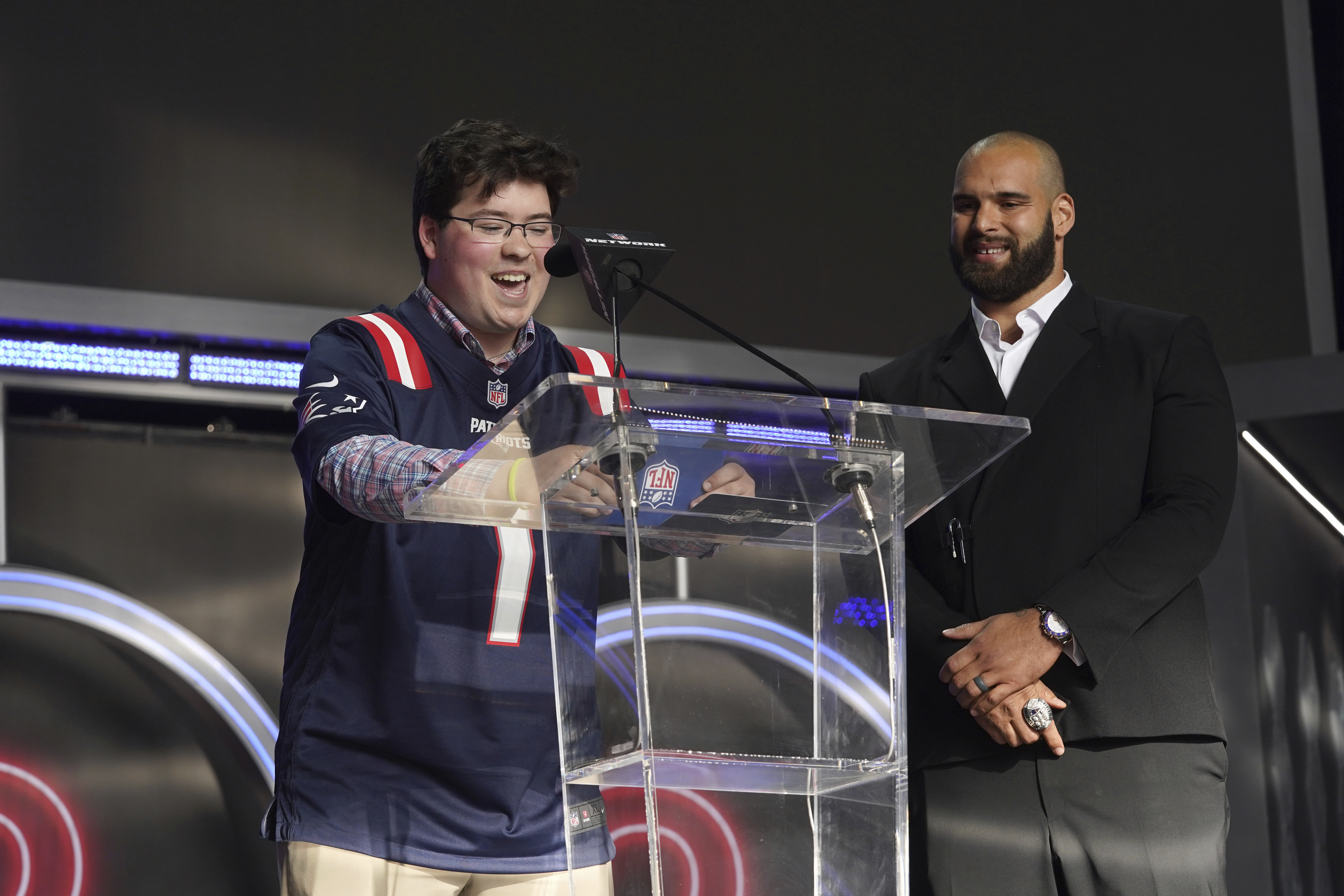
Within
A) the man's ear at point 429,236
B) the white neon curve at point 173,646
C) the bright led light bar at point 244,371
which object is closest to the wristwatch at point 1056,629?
the man's ear at point 429,236

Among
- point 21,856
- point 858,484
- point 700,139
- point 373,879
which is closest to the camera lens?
point 858,484

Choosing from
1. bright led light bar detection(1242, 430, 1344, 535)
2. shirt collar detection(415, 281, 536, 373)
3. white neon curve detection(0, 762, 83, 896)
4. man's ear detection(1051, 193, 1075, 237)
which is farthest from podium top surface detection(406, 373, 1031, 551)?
bright led light bar detection(1242, 430, 1344, 535)

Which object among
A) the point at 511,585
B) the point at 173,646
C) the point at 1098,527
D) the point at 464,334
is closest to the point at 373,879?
the point at 511,585

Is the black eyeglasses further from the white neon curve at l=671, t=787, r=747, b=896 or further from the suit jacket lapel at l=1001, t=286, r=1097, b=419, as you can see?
the white neon curve at l=671, t=787, r=747, b=896

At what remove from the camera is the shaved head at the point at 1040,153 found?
99.6 inches

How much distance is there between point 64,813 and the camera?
3156mm

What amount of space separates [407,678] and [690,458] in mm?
620

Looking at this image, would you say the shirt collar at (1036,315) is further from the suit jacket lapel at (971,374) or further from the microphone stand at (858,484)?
the microphone stand at (858,484)

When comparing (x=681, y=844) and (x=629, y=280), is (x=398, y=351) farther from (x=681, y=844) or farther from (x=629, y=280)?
(x=681, y=844)

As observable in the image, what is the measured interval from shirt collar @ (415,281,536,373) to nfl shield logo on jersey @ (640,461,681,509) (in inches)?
27.1

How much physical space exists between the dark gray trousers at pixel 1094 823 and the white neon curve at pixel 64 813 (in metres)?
2.01

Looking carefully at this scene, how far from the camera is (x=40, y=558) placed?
328cm

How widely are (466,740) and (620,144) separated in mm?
2402

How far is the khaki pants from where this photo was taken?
1814 millimetres
